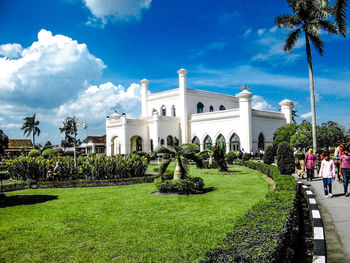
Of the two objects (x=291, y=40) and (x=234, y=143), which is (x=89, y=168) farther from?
(x=234, y=143)

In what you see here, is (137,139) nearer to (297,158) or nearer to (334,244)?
(297,158)

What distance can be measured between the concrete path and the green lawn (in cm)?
203

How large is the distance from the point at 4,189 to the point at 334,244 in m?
14.2

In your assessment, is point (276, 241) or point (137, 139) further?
point (137, 139)

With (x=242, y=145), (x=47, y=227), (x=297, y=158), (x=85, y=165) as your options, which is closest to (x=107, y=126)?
(x=242, y=145)

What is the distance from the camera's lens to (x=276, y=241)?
3.92 m

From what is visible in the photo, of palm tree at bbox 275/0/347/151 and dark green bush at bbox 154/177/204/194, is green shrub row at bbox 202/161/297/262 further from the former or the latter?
palm tree at bbox 275/0/347/151

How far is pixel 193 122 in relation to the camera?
3831cm

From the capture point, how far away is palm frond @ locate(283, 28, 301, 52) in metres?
21.9

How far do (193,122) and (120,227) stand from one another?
32.0 metres

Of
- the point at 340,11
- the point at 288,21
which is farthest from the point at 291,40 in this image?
the point at 340,11

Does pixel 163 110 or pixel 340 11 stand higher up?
→ pixel 340 11

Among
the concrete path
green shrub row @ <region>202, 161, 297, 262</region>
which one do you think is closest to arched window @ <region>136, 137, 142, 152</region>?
the concrete path

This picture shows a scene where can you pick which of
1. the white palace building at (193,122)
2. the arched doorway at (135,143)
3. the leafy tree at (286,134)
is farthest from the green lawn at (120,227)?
the arched doorway at (135,143)
